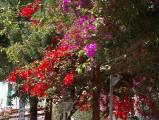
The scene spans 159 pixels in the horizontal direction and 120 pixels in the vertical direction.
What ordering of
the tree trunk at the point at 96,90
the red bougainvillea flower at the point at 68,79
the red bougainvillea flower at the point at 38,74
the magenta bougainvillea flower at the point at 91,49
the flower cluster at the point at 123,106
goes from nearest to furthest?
the magenta bougainvillea flower at the point at 91,49, the red bougainvillea flower at the point at 68,79, the tree trunk at the point at 96,90, the red bougainvillea flower at the point at 38,74, the flower cluster at the point at 123,106

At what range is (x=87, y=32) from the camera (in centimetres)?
1053

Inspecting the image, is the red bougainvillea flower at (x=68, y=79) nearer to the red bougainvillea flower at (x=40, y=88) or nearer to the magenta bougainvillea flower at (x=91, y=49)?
the red bougainvillea flower at (x=40, y=88)

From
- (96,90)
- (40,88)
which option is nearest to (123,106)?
(96,90)

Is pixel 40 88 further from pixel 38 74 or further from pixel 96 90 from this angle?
pixel 96 90

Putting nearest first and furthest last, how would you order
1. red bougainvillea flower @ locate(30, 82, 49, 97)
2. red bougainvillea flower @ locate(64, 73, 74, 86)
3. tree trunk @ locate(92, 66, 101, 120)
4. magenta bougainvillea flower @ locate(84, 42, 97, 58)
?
magenta bougainvillea flower @ locate(84, 42, 97, 58), red bougainvillea flower @ locate(64, 73, 74, 86), tree trunk @ locate(92, 66, 101, 120), red bougainvillea flower @ locate(30, 82, 49, 97)

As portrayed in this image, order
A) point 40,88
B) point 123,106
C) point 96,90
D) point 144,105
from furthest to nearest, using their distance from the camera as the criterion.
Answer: point 123,106, point 144,105, point 40,88, point 96,90

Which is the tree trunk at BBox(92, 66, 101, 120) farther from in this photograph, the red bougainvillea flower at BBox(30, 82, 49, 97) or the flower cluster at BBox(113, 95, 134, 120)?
the flower cluster at BBox(113, 95, 134, 120)

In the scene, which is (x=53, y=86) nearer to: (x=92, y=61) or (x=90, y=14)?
(x=92, y=61)

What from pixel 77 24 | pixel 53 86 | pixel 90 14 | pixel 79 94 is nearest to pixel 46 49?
pixel 53 86

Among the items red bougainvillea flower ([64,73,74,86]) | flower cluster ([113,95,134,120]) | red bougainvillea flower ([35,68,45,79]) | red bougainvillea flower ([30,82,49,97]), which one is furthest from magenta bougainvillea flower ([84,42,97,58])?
flower cluster ([113,95,134,120])

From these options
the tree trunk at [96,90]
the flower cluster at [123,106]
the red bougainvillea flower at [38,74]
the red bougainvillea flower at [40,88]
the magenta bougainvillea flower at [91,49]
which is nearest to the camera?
the magenta bougainvillea flower at [91,49]

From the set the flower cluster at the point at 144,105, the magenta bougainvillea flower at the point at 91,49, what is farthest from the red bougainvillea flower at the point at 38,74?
the flower cluster at the point at 144,105

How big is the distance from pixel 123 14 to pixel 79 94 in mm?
9386

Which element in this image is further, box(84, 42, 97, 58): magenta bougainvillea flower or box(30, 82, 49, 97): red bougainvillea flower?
box(30, 82, 49, 97): red bougainvillea flower
